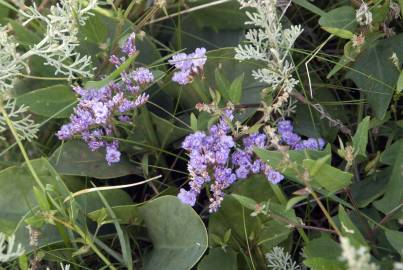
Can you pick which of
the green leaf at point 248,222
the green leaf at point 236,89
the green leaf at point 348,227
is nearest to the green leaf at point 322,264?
the green leaf at point 348,227

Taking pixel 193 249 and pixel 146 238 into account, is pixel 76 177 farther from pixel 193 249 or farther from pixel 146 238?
pixel 193 249

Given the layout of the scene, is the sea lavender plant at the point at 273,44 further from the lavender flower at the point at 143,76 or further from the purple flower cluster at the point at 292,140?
the lavender flower at the point at 143,76

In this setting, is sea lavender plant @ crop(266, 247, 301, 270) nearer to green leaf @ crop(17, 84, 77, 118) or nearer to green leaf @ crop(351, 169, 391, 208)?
green leaf @ crop(351, 169, 391, 208)

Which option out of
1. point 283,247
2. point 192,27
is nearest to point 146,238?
point 283,247

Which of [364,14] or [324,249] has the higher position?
[364,14]

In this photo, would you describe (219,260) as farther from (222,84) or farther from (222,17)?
(222,17)

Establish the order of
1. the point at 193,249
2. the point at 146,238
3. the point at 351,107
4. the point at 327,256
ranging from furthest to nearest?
the point at 351,107 < the point at 146,238 < the point at 193,249 < the point at 327,256

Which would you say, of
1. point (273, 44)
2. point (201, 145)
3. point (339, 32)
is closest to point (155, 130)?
point (201, 145)
